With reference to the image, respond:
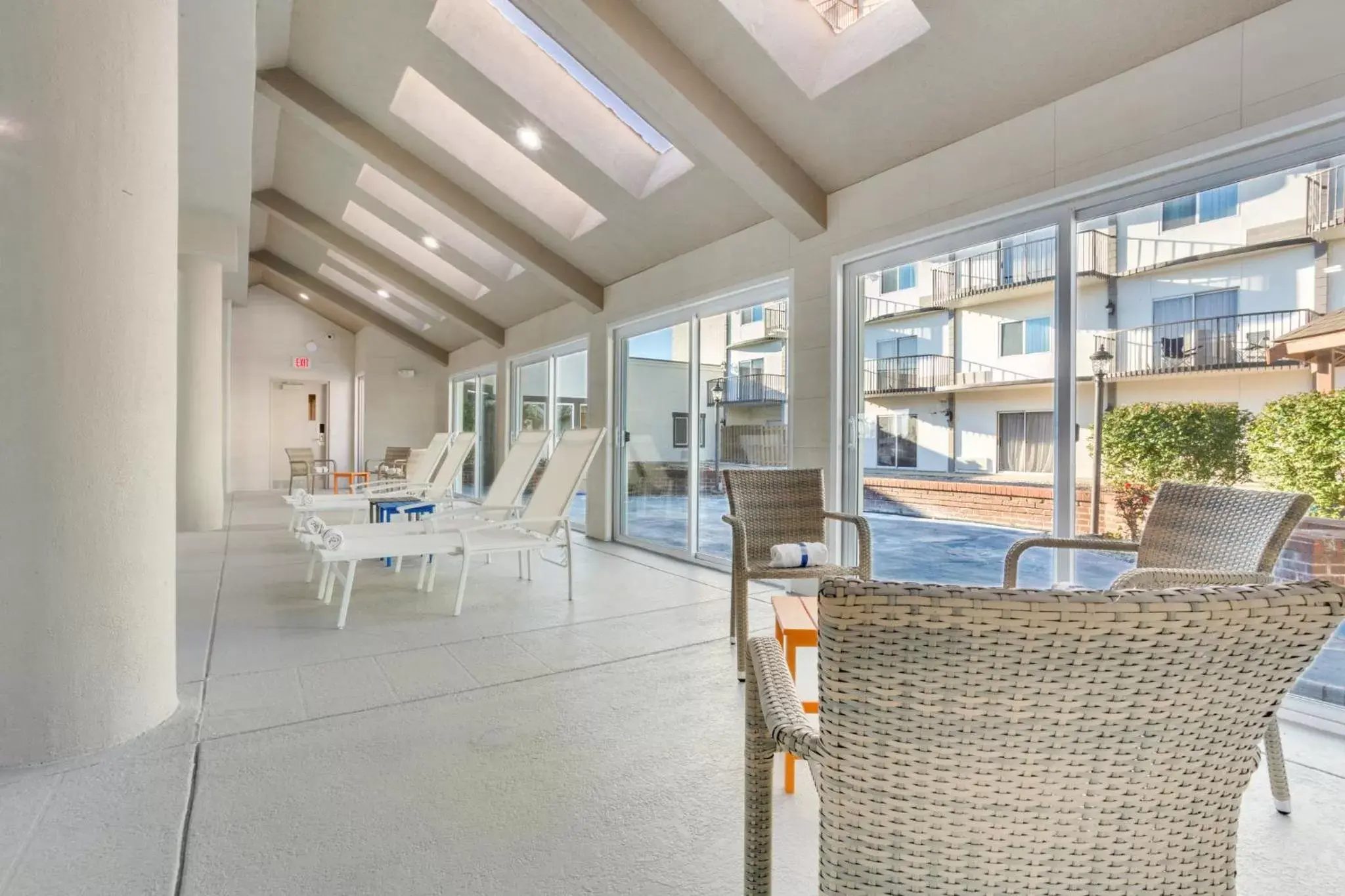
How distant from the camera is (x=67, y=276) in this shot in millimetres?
1819

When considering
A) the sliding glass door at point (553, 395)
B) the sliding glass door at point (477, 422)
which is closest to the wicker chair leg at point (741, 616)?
the sliding glass door at point (553, 395)

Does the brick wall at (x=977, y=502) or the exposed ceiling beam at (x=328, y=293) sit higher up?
the exposed ceiling beam at (x=328, y=293)

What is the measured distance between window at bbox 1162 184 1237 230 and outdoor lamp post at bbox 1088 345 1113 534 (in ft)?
1.75

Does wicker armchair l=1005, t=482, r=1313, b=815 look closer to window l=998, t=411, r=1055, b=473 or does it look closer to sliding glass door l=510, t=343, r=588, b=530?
window l=998, t=411, r=1055, b=473

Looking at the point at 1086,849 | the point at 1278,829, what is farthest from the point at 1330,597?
the point at 1278,829

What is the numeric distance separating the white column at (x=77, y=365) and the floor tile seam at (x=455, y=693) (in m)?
0.29

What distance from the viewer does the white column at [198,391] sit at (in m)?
6.50

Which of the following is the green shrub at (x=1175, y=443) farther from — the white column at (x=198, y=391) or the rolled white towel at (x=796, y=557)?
the white column at (x=198, y=391)

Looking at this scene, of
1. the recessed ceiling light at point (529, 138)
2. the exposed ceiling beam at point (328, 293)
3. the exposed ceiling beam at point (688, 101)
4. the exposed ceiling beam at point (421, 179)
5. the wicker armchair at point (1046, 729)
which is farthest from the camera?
the exposed ceiling beam at point (328, 293)

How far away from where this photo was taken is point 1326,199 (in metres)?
2.28

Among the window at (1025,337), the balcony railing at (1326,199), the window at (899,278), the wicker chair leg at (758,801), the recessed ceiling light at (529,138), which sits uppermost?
the recessed ceiling light at (529,138)

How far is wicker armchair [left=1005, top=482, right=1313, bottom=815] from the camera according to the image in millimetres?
1668

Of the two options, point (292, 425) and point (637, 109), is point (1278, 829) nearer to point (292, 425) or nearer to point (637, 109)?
point (637, 109)

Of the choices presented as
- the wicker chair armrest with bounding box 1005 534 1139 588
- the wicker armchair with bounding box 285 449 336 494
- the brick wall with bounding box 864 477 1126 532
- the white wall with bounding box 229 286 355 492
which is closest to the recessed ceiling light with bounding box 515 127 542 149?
the brick wall with bounding box 864 477 1126 532
